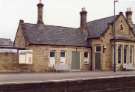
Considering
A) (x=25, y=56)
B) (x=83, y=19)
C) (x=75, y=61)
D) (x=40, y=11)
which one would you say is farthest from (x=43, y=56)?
(x=83, y=19)

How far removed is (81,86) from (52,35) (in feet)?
74.8

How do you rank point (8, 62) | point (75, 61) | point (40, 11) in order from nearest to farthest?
point (8, 62) < point (75, 61) < point (40, 11)

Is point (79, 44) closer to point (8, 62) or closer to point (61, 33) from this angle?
point (61, 33)

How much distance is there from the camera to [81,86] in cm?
1452

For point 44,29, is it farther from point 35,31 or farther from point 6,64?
point 6,64

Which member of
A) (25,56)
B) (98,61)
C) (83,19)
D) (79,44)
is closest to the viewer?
(25,56)

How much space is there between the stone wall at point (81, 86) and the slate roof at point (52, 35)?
1836 cm

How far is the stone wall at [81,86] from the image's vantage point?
40.8ft

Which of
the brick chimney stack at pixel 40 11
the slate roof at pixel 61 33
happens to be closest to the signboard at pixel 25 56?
the slate roof at pixel 61 33

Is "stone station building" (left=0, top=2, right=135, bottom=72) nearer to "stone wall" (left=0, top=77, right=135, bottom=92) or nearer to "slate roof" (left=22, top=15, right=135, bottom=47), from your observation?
"slate roof" (left=22, top=15, right=135, bottom=47)

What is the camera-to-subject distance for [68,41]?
1468 inches

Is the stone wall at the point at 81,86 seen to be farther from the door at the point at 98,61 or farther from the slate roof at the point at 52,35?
the door at the point at 98,61

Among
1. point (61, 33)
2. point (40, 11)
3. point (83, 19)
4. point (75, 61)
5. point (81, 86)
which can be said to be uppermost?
point (40, 11)

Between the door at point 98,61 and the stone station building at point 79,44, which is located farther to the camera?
the door at point 98,61
